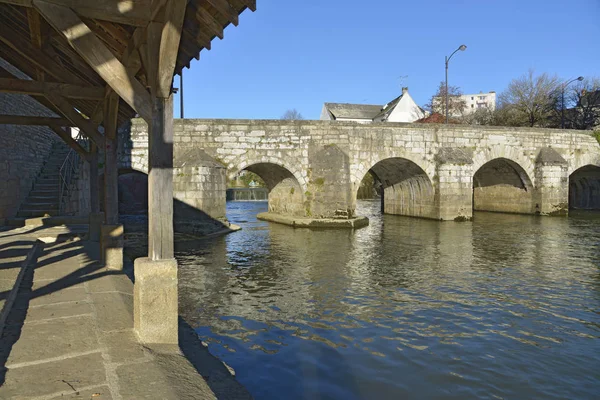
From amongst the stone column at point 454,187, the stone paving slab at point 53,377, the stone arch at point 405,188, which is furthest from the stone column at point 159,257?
the stone column at point 454,187

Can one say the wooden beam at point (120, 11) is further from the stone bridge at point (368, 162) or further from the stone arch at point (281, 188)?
the stone arch at point (281, 188)

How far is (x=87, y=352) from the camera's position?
3.10m

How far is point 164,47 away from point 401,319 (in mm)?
4227

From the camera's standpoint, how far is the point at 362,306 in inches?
230

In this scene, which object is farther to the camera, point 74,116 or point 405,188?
point 405,188

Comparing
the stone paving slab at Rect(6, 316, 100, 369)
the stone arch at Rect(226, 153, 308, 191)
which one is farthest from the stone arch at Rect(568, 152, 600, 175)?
the stone paving slab at Rect(6, 316, 100, 369)

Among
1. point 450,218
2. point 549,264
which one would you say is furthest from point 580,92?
point 549,264

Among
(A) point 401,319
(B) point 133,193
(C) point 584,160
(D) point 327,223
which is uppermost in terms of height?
(C) point 584,160

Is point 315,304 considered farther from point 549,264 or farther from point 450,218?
point 450,218

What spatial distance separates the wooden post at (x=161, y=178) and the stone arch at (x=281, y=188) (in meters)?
11.8

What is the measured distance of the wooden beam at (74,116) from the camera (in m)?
6.01

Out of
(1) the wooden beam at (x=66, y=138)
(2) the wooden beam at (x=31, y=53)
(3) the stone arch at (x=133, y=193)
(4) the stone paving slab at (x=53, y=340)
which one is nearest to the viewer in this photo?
(4) the stone paving slab at (x=53, y=340)

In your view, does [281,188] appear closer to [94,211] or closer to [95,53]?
[94,211]

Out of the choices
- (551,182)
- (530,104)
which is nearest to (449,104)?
(530,104)
